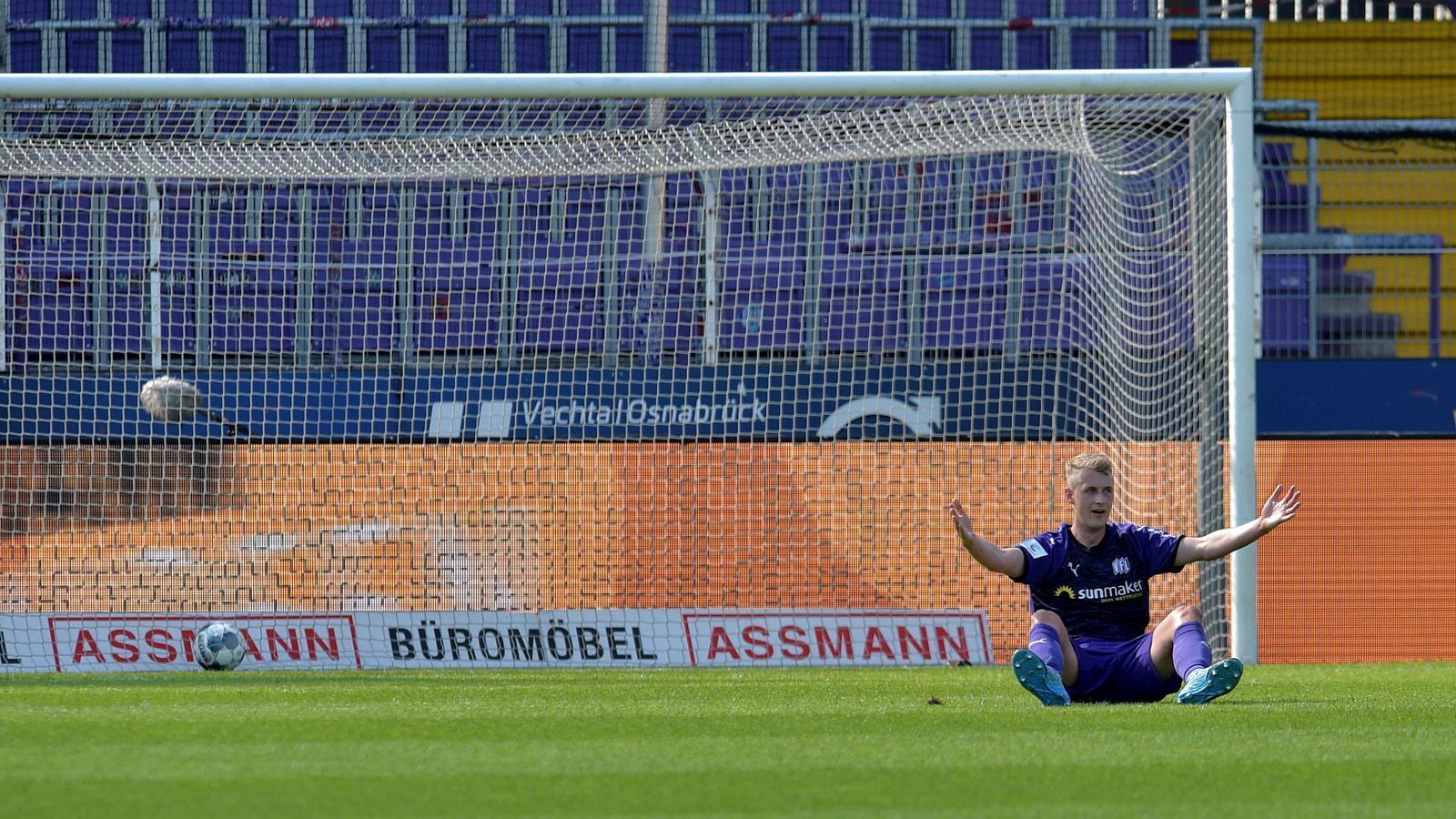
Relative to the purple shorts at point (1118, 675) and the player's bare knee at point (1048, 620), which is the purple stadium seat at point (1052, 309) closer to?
the purple shorts at point (1118, 675)

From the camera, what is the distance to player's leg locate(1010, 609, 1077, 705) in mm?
6039

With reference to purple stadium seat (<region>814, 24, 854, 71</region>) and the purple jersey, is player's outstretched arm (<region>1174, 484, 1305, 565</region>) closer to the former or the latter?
the purple jersey

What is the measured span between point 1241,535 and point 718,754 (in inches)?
104

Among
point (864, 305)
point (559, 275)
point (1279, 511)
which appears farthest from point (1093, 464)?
point (559, 275)

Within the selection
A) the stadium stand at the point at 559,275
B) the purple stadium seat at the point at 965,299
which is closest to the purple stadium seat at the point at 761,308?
the stadium stand at the point at 559,275

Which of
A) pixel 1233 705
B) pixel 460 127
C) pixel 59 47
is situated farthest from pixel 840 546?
pixel 59 47

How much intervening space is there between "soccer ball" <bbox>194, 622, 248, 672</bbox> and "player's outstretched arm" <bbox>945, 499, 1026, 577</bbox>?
490 centimetres

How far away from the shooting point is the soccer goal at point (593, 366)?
10.4m

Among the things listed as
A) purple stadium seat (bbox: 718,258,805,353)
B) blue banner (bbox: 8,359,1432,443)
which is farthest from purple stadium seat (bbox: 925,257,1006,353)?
purple stadium seat (bbox: 718,258,805,353)

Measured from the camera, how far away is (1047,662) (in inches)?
245

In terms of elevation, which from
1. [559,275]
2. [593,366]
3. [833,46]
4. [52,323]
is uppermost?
[833,46]

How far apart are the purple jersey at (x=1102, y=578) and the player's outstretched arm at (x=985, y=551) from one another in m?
0.14

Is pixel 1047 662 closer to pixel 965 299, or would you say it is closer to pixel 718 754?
pixel 718 754

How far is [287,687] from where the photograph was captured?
7.87m
